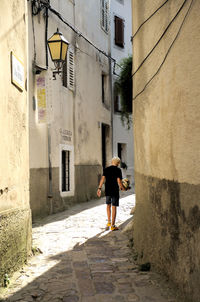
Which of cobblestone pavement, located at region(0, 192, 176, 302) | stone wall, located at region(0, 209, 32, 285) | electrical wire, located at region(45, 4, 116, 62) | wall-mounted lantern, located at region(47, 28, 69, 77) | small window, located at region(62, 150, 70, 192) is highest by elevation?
electrical wire, located at region(45, 4, 116, 62)

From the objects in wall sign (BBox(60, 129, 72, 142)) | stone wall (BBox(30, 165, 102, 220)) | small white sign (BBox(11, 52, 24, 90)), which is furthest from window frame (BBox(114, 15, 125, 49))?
small white sign (BBox(11, 52, 24, 90))

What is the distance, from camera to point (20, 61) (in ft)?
19.1

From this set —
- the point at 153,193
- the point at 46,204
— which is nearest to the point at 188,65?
the point at 153,193

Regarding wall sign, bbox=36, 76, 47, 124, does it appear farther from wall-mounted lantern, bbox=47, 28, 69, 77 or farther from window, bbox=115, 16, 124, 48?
window, bbox=115, 16, 124, 48

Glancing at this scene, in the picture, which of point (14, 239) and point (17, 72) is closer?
point (14, 239)

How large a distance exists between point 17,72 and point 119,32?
14428 mm

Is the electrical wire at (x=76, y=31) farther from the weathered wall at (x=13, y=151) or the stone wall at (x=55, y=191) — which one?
the weathered wall at (x=13, y=151)

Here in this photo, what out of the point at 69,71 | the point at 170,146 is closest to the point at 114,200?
the point at 170,146

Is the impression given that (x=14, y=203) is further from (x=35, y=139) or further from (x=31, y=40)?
(x=31, y=40)

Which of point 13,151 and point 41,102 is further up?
point 41,102

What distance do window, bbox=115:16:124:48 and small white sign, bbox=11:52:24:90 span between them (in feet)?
44.2

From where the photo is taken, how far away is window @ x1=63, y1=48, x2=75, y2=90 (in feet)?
42.7

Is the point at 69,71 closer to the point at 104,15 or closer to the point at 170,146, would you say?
the point at 104,15

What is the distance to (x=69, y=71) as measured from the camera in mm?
13344
